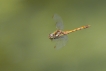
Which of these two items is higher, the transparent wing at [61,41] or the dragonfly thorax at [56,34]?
the dragonfly thorax at [56,34]

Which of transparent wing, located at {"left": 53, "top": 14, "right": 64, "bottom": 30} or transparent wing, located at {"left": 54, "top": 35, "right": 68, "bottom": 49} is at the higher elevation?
transparent wing, located at {"left": 53, "top": 14, "right": 64, "bottom": 30}

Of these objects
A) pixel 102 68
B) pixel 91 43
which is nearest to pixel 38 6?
pixel 91 43

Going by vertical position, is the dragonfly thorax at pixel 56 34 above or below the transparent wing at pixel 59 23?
below

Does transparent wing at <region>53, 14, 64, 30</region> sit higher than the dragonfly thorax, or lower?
higher

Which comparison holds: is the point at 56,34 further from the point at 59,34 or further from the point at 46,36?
the point at 46,36

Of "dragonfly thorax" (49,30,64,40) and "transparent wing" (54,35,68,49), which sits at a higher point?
"dragonfly thorax" (49,30,64,40)

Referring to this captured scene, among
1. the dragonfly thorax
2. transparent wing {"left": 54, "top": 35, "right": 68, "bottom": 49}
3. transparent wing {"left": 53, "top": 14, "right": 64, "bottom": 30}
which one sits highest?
transparent wing {"left": 53, "top": 14, "right": 64, "bottom": 30}

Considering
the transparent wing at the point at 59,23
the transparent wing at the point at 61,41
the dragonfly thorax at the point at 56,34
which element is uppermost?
the transparent wing at the point at 59,23

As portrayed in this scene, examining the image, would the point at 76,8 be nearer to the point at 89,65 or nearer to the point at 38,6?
the point at 38,6

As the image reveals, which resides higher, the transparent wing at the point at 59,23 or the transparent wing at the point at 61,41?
the transparent wing at the point at 59,23
